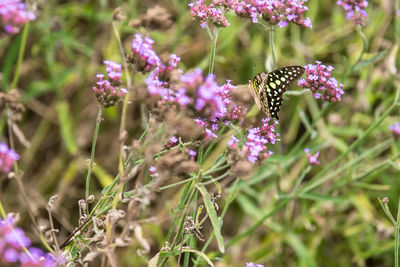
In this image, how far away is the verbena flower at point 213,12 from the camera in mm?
2182

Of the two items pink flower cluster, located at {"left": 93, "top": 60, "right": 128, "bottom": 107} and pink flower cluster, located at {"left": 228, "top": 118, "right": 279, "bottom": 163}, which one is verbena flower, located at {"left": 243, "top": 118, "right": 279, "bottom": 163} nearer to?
pink flower cluster, located at {"left": 228, "top": 118, "right": 279, "bottom": 163}

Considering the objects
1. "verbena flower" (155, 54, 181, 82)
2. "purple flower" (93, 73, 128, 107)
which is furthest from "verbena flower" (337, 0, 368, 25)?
"purple flower" (93, 73, 128, 107)

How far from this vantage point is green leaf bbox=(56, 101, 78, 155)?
4023 millimetres

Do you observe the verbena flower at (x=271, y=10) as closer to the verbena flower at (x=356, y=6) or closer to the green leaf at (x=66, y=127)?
the verbena flower at (x=356, y=6)

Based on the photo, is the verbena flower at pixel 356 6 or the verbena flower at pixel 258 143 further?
the verbena flower at pixel 356 6

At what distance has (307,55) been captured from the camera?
453cm

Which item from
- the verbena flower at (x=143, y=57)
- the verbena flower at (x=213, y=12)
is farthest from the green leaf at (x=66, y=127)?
the verbena flower at (x=143, y=57)

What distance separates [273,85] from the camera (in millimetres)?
2600

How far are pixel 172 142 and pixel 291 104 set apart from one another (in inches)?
112

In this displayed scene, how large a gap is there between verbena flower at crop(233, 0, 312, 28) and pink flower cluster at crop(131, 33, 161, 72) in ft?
2.19

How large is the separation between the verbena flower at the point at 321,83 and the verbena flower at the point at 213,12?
1.66 ft

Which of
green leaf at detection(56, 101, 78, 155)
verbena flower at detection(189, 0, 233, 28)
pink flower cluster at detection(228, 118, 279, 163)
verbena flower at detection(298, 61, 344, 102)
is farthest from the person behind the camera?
green leaf at detection(56, 101, 78, 155)

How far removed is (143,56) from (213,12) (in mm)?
589

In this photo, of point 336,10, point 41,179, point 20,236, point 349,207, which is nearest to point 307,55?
point 336,10
